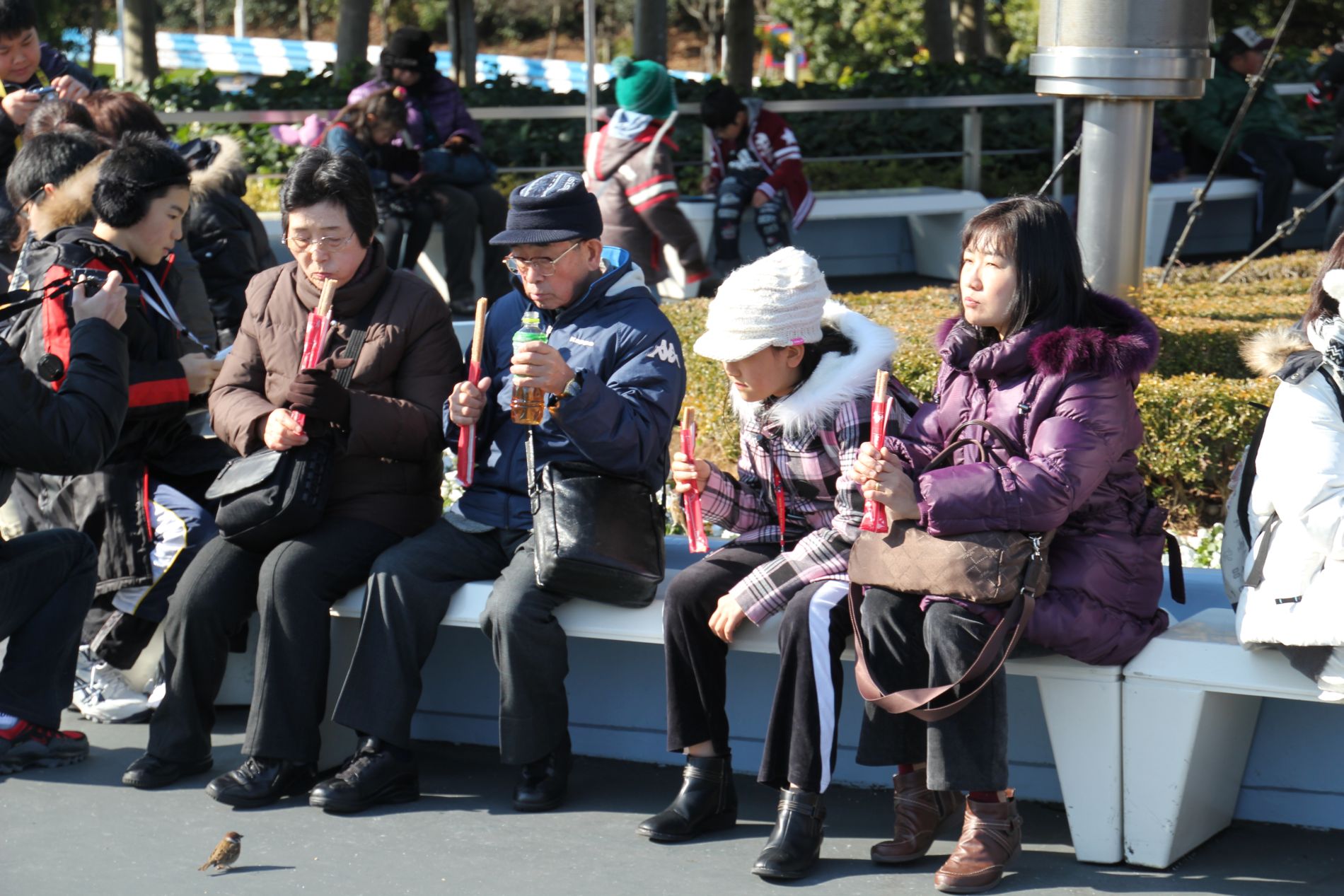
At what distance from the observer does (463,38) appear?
829 inches

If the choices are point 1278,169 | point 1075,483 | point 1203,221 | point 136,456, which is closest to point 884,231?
point 1203,221

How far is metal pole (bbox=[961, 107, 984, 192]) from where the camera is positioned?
12.1 metres

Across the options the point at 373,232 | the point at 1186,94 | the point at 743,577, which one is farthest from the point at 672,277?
the point at 743,577

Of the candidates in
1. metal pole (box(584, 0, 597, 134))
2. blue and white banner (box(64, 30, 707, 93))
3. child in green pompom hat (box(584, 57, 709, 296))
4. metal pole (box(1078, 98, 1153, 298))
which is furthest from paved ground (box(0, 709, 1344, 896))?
blue and white banner (box(64, 30, 707, 93))

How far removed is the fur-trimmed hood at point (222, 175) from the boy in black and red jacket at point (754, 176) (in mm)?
4424

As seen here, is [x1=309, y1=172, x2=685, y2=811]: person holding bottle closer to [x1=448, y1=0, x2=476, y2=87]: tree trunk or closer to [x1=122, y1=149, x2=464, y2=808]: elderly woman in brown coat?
[x1=122, y1=149, x2=464, y2=808]: elderly woman in brown coat

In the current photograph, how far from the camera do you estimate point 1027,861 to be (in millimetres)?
3447

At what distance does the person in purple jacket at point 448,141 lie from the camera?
9.51 m

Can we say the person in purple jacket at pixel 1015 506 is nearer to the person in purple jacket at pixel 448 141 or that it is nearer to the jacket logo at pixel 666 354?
the jacket logo at pixel 666 354

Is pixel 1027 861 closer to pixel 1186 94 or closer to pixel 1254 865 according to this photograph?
pixel 1254 865

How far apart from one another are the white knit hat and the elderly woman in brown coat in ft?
2.88

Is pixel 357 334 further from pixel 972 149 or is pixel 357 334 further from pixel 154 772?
pixel 972 149

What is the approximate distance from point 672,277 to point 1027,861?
23.5 ft

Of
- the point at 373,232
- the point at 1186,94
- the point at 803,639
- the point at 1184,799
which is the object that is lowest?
the point at 1184,799
